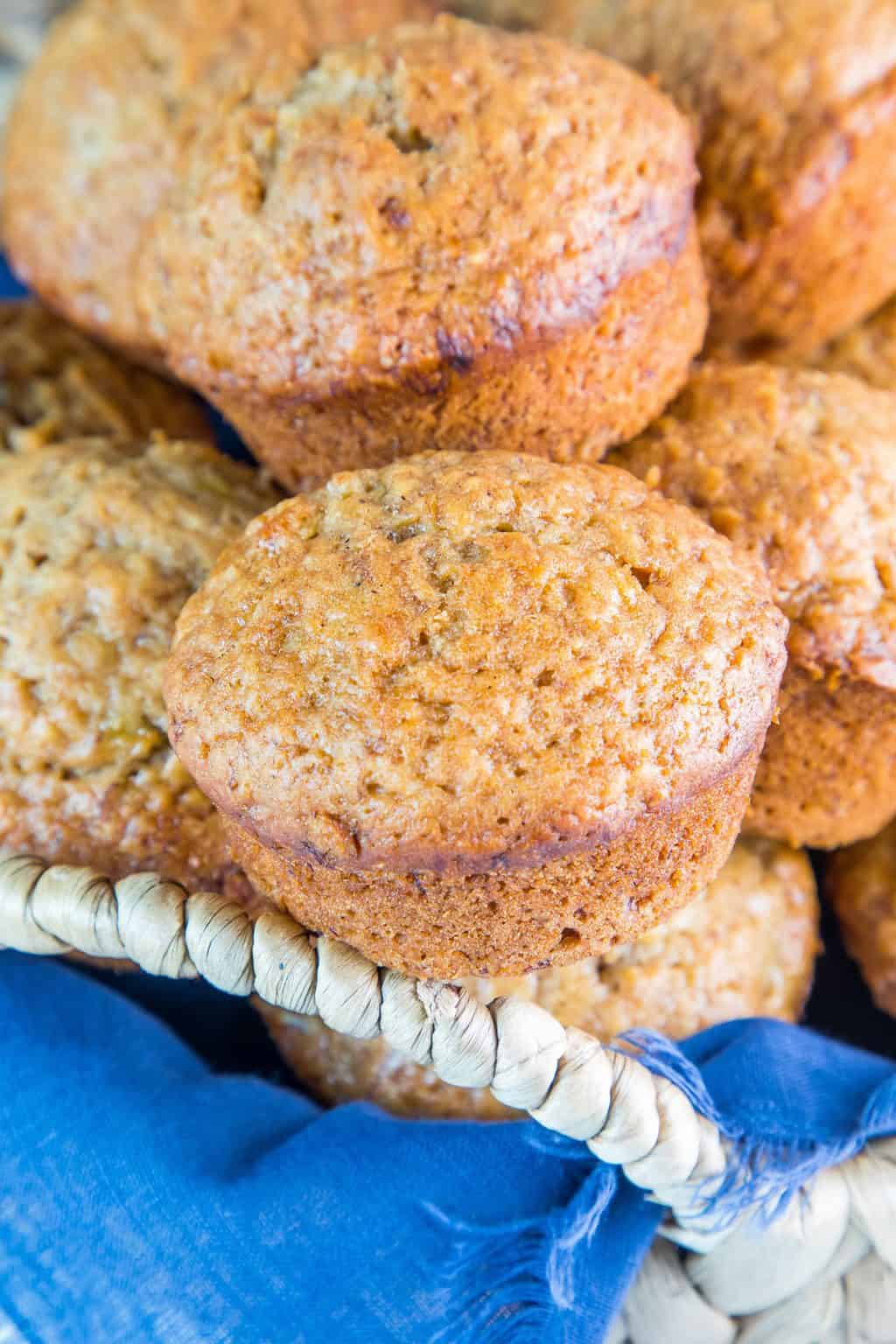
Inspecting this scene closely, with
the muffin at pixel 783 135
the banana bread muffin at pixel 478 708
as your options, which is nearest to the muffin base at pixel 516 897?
the banana bread muffin at pixel 478 708

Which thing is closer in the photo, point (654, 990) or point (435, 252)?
point (435, 252)

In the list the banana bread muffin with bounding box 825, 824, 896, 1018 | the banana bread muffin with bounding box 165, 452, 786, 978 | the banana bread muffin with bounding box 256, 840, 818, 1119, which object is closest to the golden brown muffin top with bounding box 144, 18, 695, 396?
the banana bread muffin with bounding box 165, 452, 786, 978

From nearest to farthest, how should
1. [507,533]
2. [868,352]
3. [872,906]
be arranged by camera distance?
1. [507,533]
2. [872,906]
3. [868,352]

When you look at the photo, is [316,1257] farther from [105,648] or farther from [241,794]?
[105,648]

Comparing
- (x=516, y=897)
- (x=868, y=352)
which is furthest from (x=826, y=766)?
(x=868, y=352)

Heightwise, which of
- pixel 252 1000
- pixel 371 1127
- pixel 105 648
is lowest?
pixel 252 1000

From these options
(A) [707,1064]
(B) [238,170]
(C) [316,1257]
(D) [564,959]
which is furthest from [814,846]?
(B) [238,170]

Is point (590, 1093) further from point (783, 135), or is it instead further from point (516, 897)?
point (783, 135)

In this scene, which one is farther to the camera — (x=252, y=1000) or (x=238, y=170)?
(x=252, y=1000)
